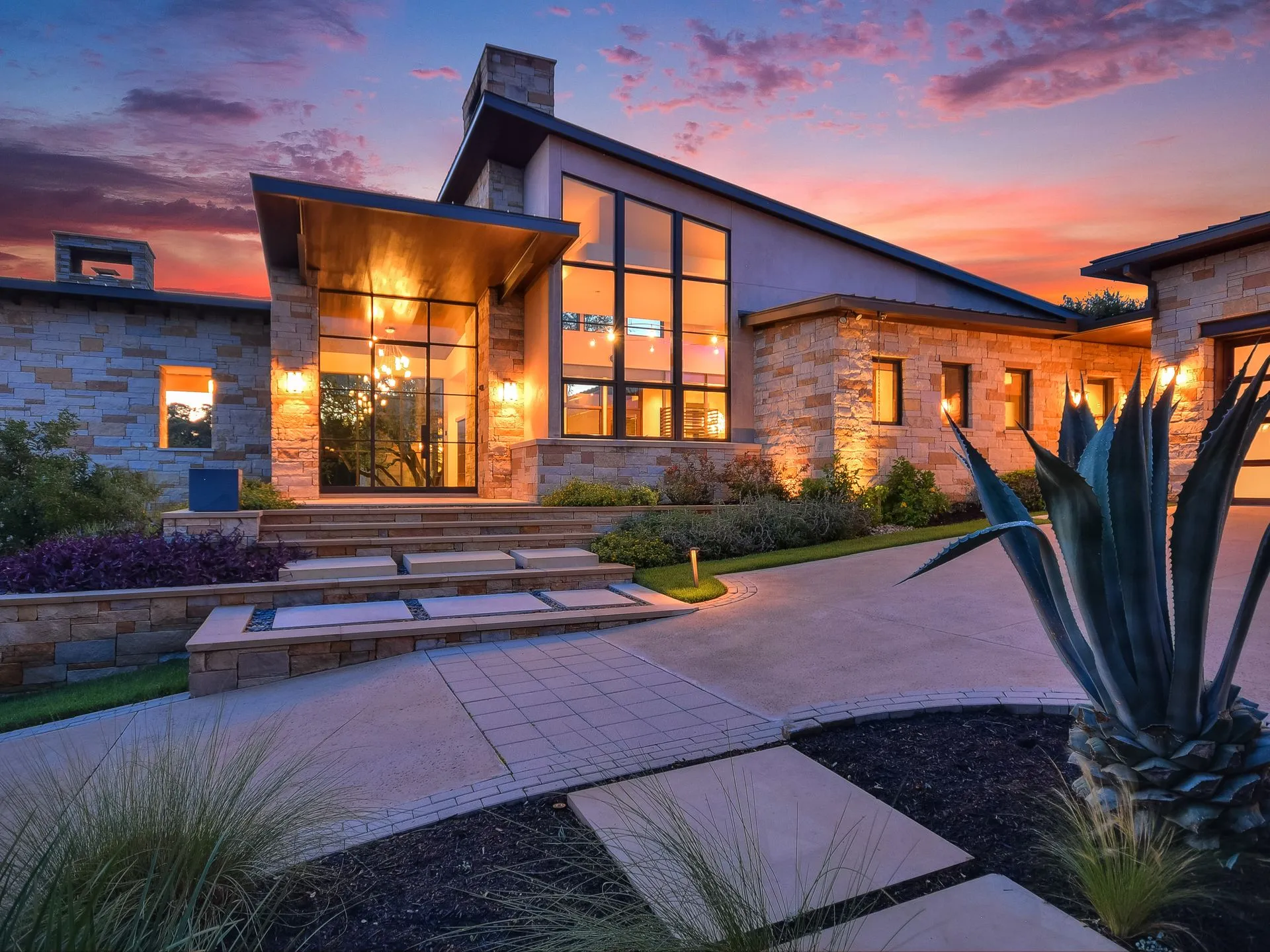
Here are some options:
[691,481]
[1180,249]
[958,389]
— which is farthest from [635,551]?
[1180,249]

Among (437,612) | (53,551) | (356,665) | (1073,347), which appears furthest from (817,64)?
(53,551)

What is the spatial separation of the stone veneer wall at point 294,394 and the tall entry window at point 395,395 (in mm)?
566

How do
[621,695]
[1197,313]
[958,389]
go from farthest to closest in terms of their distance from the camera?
1. [958,389]
2. [1197,313]
3. [621,695]

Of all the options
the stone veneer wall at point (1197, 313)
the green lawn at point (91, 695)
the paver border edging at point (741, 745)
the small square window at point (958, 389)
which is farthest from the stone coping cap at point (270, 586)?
the stone veneer wall at point (1197, 313)

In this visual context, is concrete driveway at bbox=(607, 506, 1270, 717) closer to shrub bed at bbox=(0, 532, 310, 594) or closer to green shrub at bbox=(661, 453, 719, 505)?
green shrub at bbox=(661, 453, 719, 505)

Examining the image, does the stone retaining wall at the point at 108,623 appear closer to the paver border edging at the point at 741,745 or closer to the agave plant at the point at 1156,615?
the paver border edging at the point at 741,745

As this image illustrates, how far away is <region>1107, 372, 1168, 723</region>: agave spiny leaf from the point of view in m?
1.90

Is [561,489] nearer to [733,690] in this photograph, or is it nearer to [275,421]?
[275,421]

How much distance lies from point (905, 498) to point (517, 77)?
10.7m

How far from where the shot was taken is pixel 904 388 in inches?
471

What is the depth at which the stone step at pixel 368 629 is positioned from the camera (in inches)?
183

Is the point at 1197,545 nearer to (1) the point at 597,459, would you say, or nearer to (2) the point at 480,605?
(2) the point at 480,605

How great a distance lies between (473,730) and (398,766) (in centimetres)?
51

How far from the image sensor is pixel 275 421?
1142cm
